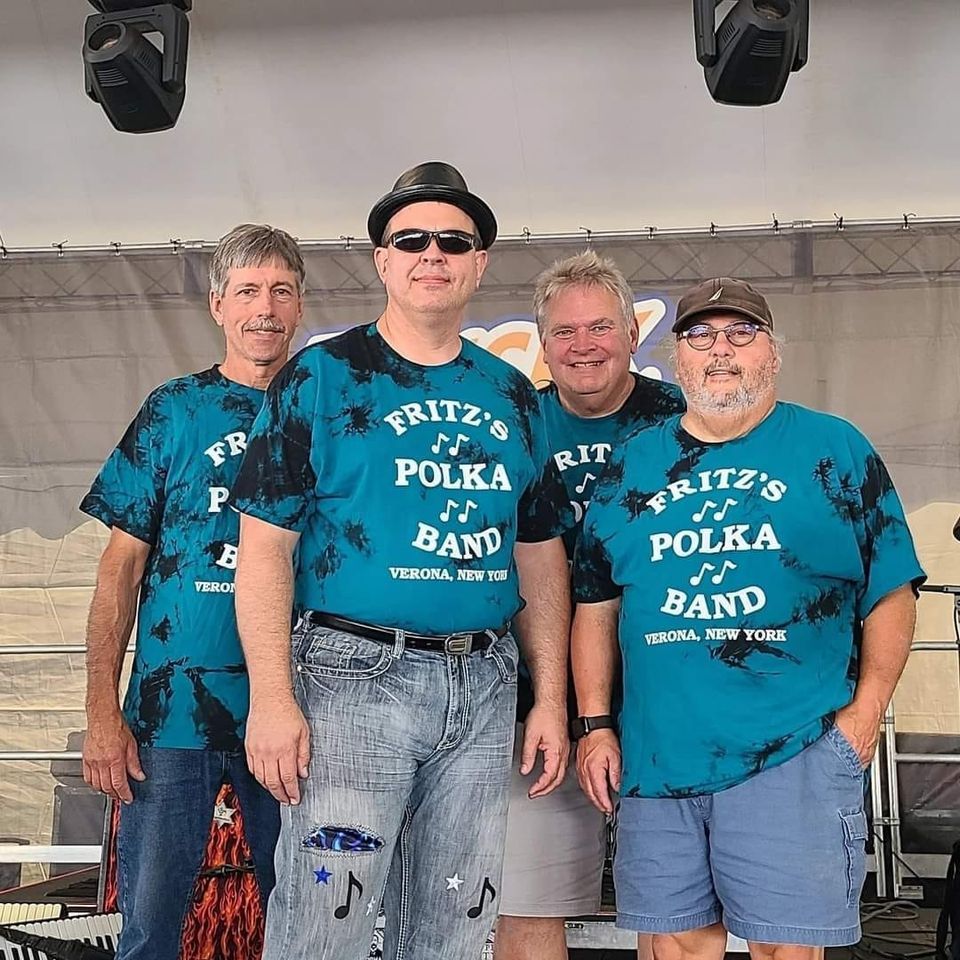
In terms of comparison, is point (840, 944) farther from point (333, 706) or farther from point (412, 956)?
point (333, 706)

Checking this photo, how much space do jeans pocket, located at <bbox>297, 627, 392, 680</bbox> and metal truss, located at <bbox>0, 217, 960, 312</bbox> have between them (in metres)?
2.47

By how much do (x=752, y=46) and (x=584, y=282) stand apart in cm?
86

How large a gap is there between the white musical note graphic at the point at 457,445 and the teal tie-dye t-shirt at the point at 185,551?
1.61 ft

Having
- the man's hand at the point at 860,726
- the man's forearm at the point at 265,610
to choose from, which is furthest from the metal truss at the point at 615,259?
the man's forearm at the point at 265,610

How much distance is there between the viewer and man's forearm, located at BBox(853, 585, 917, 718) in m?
1.91

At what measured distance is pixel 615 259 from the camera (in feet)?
13.1

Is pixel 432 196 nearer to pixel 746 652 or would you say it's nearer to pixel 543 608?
pixel 543 608

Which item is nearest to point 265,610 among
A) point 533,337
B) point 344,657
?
point 344,657

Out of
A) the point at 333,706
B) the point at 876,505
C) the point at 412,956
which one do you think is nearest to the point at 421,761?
the point at 333,706

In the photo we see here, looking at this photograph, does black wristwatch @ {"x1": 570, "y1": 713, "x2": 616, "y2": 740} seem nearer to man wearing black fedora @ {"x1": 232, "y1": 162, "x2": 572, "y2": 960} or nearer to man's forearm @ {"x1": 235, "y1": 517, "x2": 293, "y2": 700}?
man wearing black fedora @ {"x1": 232, "y1": 162, "x2": 572, "y2": 960}

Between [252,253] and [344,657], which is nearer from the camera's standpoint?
[344,657]

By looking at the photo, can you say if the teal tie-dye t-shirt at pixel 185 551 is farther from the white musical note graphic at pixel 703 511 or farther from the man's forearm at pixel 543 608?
the white musical note graphic at pixel 703 511

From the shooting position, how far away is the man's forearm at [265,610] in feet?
5.55

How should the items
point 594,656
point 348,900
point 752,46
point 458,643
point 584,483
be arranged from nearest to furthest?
point 348,900
point 458,643
point 594,656
point 584,483
point 752,46
